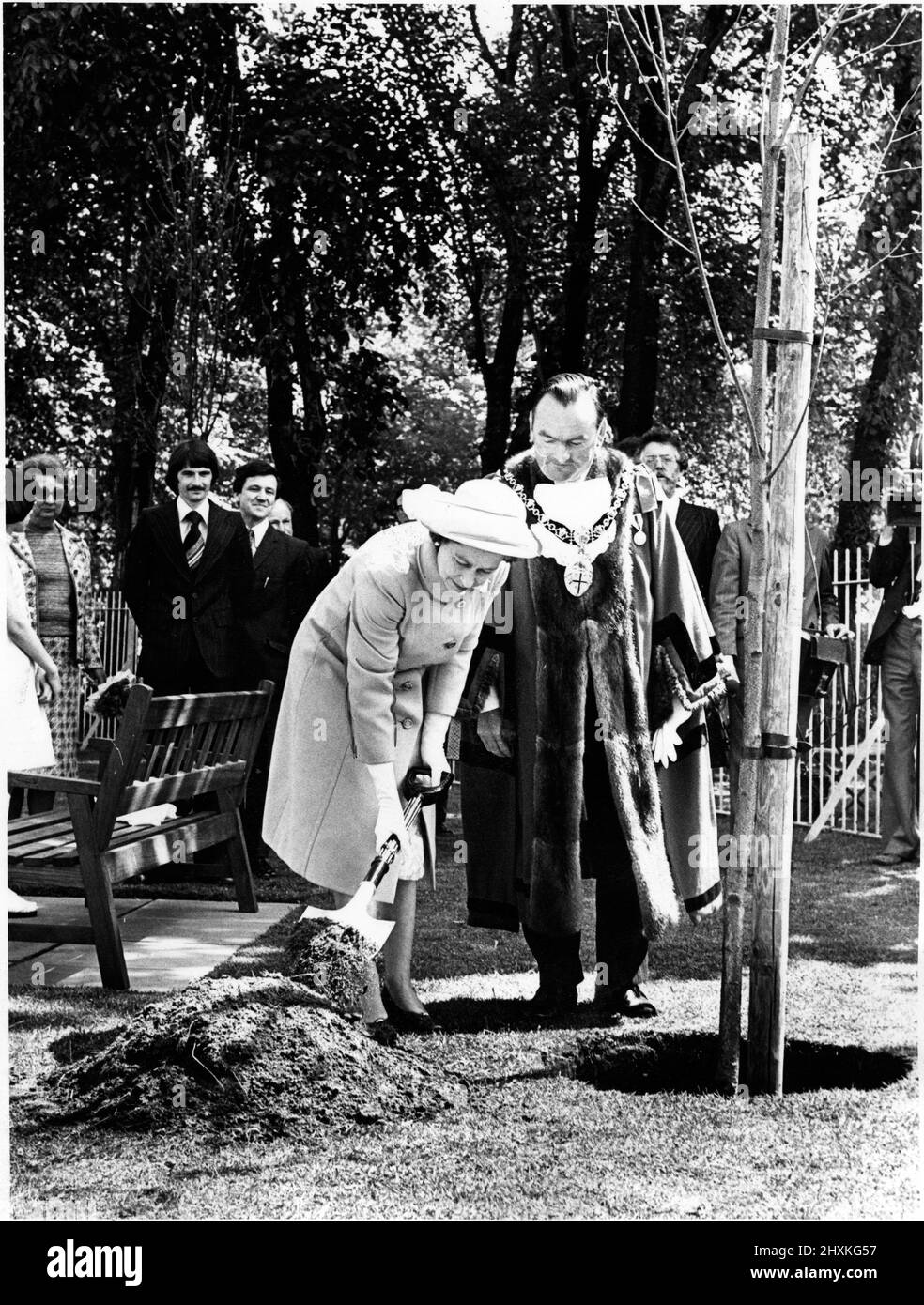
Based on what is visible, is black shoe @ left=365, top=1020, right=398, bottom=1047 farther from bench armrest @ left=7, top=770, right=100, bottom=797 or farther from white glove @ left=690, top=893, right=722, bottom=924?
bench armrest @ left=7, top=770, right=100, bottom=797

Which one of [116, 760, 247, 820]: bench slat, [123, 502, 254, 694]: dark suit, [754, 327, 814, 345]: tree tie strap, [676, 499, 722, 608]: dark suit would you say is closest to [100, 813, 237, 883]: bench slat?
[116, 760, 247, 820]: bench slat

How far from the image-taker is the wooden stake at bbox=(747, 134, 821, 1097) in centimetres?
412

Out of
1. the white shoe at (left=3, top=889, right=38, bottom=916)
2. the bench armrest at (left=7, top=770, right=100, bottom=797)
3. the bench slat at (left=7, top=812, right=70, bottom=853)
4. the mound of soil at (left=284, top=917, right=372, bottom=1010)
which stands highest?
the bench armrest at (left=7, top=770, right=100, bottom=797)

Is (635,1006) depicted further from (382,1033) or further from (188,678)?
(188,678)

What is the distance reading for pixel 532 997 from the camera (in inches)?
212

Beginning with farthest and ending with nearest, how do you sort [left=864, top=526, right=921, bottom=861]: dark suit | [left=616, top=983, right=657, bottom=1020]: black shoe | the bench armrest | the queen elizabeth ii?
[left=864, top=526, right=921, bottom=861]: dark suit → the bench armrest → [left=616, top=983, right=657, bottom=1020]: black shoe → the queen elizabeth ii

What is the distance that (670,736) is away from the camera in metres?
4.93

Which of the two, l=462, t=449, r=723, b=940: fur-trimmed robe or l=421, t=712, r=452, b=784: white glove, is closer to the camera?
l=421, t=712, r=452, b=784: white glove

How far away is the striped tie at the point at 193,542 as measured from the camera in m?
7.55

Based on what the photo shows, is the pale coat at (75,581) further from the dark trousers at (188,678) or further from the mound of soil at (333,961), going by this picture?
the mound of soil at (333,961)

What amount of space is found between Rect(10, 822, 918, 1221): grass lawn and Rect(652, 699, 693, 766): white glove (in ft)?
2.84
